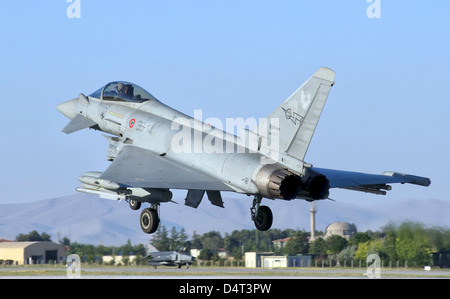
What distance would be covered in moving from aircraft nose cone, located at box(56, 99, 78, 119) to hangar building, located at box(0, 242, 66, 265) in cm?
823

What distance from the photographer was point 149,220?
2353cm

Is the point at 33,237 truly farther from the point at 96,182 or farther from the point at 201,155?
the point at 201,155

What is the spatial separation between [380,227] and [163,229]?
11001 mm

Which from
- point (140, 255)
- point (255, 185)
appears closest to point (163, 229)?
point (140, 255)

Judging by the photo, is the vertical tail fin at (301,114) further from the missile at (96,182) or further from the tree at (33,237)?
the tree at (33,237)

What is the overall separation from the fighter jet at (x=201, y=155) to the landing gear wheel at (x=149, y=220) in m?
0.03

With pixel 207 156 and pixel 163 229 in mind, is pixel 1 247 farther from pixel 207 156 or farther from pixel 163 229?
pixel 207 156

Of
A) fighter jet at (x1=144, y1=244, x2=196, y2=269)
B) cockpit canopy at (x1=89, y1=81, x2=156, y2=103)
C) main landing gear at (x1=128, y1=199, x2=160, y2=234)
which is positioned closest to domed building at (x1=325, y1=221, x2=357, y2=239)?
fighter jet at (x1=144, y1=244, x2=196, y2=269)

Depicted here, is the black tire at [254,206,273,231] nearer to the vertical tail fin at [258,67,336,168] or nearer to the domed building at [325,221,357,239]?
the vertical tail fin at [258,67,336,168]

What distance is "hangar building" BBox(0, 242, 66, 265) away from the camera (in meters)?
32.7

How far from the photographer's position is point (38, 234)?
37.8 metres

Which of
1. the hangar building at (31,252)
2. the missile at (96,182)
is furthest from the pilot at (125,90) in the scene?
the hangar building at (31,252)
